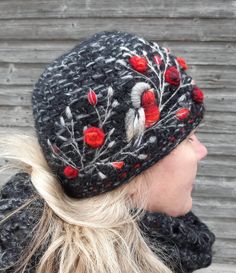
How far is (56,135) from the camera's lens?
1339 mm

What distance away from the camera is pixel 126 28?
3.00m

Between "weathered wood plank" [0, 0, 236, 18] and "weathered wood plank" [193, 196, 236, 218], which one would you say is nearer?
"weathered wood plank" [0, 0, 236, 18]

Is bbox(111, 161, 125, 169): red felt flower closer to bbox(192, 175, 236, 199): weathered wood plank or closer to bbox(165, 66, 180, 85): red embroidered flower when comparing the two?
bbox(165, 66, 180, 85): red embroidered flower

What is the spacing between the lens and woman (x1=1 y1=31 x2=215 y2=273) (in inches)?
51.7

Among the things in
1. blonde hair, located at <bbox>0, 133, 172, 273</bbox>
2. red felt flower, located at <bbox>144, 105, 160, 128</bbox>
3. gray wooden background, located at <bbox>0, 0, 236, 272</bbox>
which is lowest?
gray wooden background, located at <bbox>0, 0, 236, 272</bbox>

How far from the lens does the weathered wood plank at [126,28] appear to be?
2.93 metres

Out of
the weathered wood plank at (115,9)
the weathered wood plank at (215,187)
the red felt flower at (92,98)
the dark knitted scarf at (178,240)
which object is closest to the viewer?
the red felt flower at (92,98)

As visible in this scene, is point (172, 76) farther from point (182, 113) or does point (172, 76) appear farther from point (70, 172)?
point (70, 172)

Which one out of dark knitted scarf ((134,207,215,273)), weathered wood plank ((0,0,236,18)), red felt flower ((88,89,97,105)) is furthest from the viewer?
weathered wood plank ((0,0,236,18))

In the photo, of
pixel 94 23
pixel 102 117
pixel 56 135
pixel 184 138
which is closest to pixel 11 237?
pixel 56 135

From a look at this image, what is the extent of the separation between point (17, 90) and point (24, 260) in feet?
6.75

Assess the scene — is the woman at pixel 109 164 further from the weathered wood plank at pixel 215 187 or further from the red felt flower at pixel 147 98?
the weathered wood plank at pixel 215 187

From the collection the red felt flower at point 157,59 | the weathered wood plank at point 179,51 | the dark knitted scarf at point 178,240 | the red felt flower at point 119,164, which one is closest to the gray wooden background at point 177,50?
the weathered wood plank at point 179,51

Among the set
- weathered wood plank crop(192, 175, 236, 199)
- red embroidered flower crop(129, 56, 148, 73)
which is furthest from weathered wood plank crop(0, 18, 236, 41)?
red embroidered flower crop(129, 56, 148, 73)
